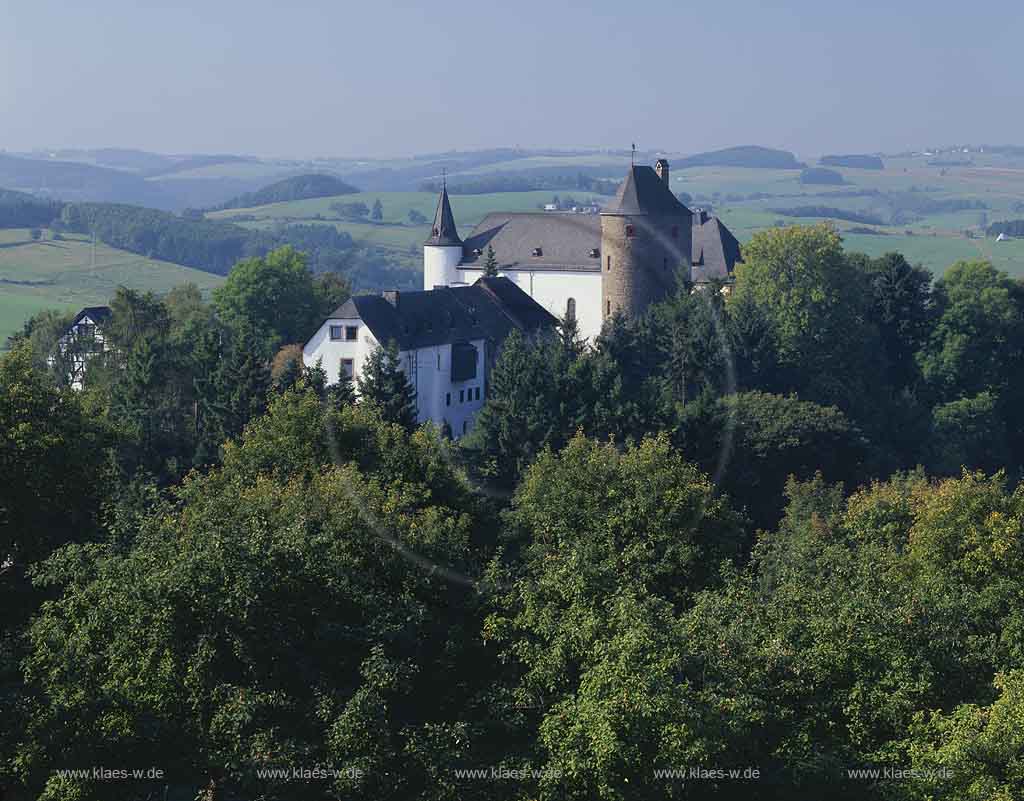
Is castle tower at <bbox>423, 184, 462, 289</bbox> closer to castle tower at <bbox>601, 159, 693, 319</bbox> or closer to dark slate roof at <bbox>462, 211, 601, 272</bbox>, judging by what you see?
dark slate roof at <bbox>462, 211, 601, 272</bbox>

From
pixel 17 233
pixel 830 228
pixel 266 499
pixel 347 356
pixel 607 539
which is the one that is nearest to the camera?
pixel 266 499

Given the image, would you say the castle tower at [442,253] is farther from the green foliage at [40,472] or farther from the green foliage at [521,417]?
the green foliage at [40,472]

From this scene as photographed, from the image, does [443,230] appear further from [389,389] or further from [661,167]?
[389,389]

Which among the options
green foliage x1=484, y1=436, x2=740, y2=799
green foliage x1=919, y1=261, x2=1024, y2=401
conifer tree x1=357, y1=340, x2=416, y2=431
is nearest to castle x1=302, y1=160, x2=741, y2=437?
conifer tree x1=357, y1=340, x2=416, y2=431

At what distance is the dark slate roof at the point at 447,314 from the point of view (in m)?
67.8

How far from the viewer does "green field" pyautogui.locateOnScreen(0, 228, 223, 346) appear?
130875 millimetres

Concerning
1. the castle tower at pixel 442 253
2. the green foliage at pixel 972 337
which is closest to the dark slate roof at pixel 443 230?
the castle tower at pixel 442 253

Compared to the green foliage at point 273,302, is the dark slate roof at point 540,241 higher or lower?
higher

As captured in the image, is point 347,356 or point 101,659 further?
point 347,356

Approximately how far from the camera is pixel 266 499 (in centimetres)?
3039

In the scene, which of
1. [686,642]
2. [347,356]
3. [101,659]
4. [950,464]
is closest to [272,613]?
[101,659]

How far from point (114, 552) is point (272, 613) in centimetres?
518

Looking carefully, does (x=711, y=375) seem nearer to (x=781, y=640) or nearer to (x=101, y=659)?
(x=781, y=640)

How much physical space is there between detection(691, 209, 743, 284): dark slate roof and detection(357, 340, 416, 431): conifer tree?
3271 centimetres
